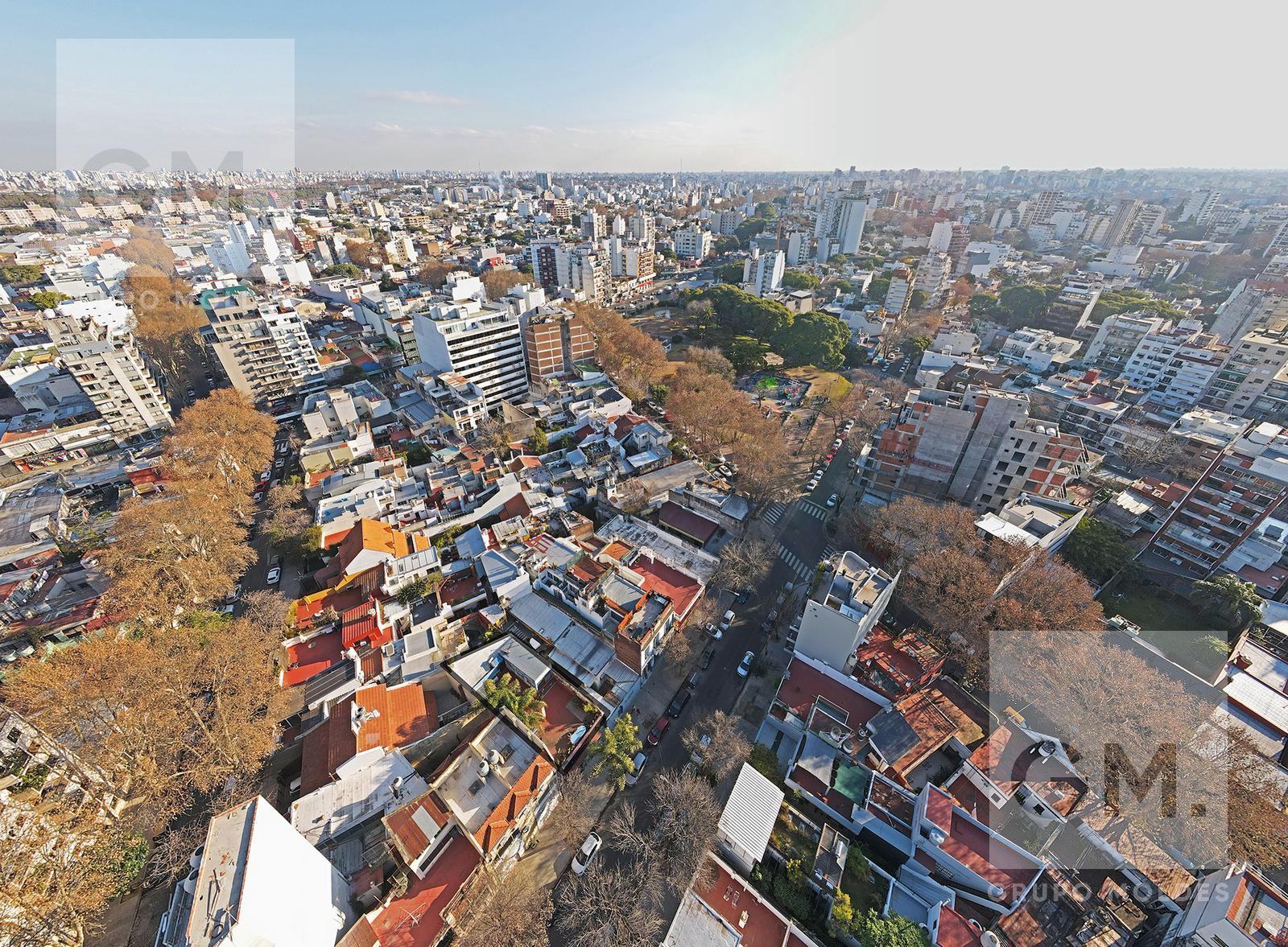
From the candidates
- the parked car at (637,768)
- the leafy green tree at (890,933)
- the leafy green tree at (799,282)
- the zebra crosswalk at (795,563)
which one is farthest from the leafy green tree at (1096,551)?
the leafy green tree at (799,282)

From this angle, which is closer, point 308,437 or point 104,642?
point 104,642

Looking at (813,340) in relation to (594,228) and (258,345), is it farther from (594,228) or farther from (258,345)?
(594,228)

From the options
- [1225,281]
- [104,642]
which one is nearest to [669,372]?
[104,642]

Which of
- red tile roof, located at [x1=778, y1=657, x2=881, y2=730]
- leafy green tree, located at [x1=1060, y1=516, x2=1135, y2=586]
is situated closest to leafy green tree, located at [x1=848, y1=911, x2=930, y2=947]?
red tile roof, located at [x1=778, y1=657, x2=881, y2=730]

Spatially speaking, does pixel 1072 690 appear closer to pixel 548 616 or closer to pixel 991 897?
pixel 991 897

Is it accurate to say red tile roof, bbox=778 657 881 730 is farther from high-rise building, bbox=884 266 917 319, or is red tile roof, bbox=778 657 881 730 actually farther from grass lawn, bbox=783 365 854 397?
high-rise building, bbox=884 266 917 319
